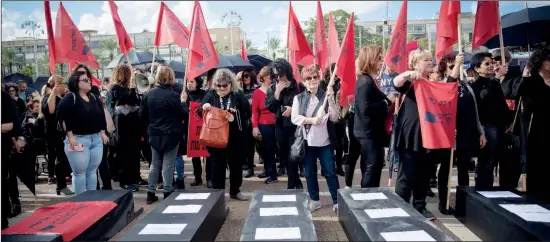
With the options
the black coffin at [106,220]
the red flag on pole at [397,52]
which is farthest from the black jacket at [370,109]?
the black coffin at [106,220]

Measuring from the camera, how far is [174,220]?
3.43 meters

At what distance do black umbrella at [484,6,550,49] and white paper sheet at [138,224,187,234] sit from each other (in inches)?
252

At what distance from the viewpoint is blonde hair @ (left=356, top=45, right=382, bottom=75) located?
4445mm

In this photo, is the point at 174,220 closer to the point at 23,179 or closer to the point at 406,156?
the point at 406,156

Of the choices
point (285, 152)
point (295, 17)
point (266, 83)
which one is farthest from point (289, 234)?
point (295, 17)

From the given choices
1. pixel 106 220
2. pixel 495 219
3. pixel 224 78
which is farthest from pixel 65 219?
pixel 495 219

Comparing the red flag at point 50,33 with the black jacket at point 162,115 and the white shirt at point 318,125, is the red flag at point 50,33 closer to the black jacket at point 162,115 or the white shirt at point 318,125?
the black jacket at point 162,115

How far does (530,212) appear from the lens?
3484 millimetres

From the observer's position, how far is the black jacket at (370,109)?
4.41 m

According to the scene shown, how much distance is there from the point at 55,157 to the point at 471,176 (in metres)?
6.95

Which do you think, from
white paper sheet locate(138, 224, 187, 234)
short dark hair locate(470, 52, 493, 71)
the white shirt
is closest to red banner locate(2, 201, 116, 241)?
white paper sheet locate(138, 224, 187, 234)

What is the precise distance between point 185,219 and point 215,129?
1.84 metres

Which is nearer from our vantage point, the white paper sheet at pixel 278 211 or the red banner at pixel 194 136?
the white paper sheet at pixel 278 211

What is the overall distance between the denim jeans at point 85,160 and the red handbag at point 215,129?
134 cm
